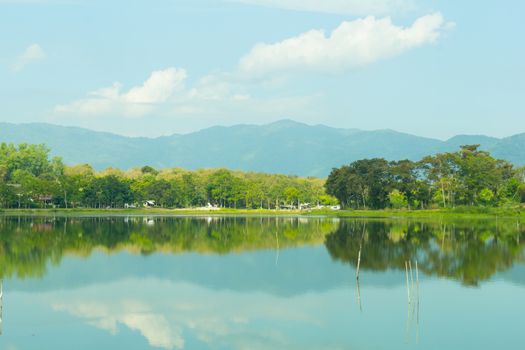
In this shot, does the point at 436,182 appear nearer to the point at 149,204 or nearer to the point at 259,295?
the point at 149,204

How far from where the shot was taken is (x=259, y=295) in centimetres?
2361

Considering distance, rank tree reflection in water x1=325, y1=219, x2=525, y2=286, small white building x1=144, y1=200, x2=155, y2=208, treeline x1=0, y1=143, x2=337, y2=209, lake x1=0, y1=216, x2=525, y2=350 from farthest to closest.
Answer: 1. small white building x1=144, y1=200, x2=155, y2=208
2. treeline x1=0, y1=143, x2=337, y2=209
3. tree reflection in water x1=325, y1=219, x2=525, y2=286
4. lake x1=0, y1=216, x2=525, y2=350

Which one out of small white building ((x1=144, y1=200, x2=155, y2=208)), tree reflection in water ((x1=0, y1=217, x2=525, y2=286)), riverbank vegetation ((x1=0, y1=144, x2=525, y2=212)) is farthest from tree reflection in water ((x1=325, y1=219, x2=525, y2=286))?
small white building ((x1=144, y1=200, x2=155, y2=208))

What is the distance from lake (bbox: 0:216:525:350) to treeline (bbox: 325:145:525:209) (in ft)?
131

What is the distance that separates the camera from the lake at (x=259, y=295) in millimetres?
17188

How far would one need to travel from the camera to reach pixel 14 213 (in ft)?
295

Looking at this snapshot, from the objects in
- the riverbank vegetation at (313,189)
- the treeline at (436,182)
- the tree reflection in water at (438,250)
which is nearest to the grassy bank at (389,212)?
the riverbank vegetation at (313,189)

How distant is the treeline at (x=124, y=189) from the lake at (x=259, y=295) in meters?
57.8

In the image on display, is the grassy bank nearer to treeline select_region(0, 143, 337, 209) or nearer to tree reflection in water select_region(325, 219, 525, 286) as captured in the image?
treeline select_region(0, 143, 337, 209)

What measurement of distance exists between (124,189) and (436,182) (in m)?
50.7

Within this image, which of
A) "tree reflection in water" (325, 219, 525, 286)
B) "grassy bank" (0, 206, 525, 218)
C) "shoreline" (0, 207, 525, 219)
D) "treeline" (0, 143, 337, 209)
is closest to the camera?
"tree reflection in water" (325, 219, 525, 286)

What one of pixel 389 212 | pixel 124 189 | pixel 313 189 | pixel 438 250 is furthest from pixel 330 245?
pixel 313 189

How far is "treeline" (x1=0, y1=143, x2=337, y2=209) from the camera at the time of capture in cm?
9825

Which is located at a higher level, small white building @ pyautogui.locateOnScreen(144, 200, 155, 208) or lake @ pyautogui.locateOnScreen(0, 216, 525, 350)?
small white building @ pyautogui.locateOnScreen(144, 200, 155, 208)
